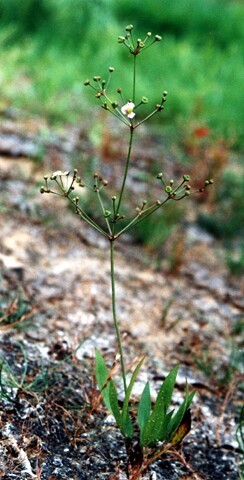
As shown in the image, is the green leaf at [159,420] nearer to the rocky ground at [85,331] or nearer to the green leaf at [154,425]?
the green leaf at [154,425]

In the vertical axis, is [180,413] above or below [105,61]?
below

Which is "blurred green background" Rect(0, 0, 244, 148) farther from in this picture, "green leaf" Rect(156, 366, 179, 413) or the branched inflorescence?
"green leaf" Rect(156, 366, 179, 413)

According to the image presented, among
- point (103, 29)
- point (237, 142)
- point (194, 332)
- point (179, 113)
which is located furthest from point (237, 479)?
point (103, 29)

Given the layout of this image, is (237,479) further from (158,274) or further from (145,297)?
(158,274)

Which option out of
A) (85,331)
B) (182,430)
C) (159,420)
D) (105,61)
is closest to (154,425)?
(159,420)

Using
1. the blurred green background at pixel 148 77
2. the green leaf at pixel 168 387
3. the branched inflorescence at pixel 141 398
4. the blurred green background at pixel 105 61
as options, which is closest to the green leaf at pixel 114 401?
the branched inflorescence at pixel 141 398

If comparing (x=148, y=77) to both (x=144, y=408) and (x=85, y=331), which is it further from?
(x=144, y=408)
